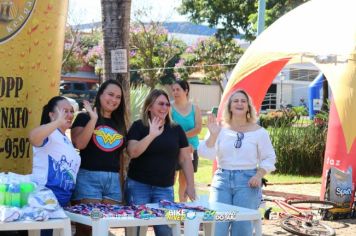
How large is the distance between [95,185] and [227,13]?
62.4ft

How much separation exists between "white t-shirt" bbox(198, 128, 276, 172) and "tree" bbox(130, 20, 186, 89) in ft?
96.2

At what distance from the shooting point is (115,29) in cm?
750

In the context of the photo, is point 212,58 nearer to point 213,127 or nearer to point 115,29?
point 115,29

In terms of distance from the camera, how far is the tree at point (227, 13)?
23.0 metres

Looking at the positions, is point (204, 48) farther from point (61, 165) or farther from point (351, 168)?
point (61, 165)

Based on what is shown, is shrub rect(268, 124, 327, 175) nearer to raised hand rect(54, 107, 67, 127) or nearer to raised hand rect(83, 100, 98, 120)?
raised hand rect(83, 100, 98, 120)

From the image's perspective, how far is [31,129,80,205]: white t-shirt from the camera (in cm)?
504

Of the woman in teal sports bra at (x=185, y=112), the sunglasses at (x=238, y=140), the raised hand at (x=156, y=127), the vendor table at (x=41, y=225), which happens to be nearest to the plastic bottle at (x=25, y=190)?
the vendor table at (x=41, y=225)

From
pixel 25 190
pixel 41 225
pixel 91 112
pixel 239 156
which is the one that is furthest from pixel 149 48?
pixel 41 225

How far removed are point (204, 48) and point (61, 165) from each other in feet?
109

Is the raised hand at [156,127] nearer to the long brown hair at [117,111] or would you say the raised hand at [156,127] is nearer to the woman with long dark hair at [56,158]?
the long brown hair at [117,111]

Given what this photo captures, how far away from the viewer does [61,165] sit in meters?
5.07

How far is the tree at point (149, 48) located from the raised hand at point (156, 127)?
29.7 m

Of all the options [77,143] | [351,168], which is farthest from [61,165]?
[351,168]
